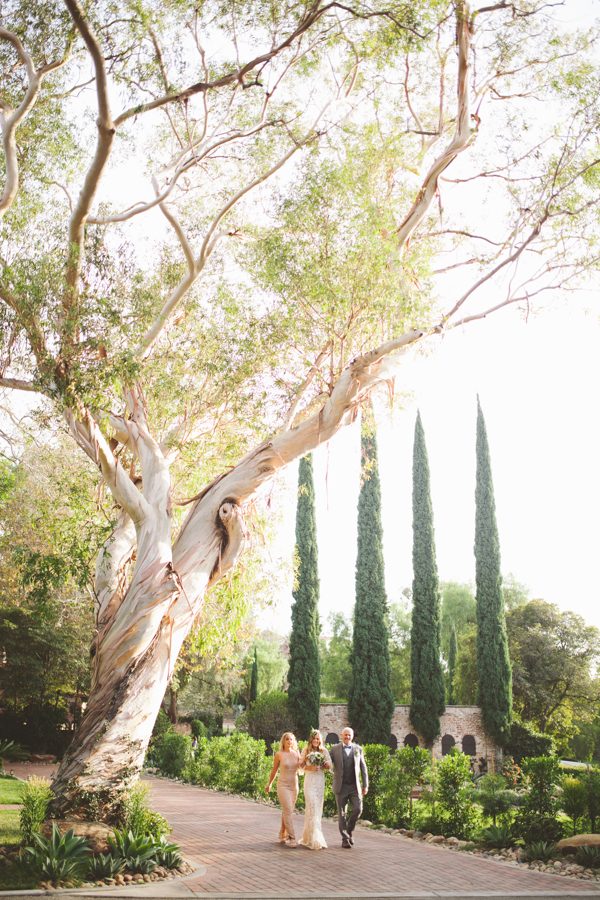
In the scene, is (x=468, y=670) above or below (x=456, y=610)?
below

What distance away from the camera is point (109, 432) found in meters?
11.3

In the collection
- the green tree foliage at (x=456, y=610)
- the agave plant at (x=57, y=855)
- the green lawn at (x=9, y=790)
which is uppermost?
the green tree foliage at (x=456, y=610)

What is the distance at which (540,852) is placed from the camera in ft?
30.9

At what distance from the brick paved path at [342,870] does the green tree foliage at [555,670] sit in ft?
70.9

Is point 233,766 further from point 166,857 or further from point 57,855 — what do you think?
point 57,855

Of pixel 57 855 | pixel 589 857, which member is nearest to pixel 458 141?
pixel 589 857

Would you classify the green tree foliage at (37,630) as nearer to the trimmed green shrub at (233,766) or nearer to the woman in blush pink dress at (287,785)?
the trimmed green shrub at (233,766)

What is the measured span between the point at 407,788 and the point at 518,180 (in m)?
10.7

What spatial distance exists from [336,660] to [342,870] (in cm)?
3633

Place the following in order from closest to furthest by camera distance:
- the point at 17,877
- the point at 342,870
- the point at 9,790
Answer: the point at 17,877, the point at 342,870, the point at 9,790

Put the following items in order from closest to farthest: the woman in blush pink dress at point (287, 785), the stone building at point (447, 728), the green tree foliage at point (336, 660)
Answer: the woman in blush pink dress at point (287, 785) < the stone building at point (447, 728) < the green tree foliage at point (336, 660)

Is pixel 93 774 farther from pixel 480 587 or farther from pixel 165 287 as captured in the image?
pixel 480 587

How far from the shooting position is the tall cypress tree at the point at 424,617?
27656 mm

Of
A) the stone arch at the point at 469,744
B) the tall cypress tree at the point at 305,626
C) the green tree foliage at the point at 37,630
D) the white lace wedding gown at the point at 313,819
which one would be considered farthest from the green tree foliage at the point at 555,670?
the white lace wedding gown at the point at 313,819
